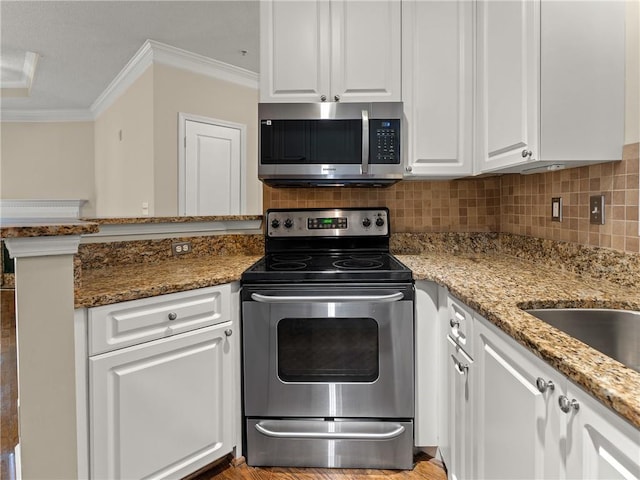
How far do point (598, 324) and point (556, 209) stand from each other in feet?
2.51

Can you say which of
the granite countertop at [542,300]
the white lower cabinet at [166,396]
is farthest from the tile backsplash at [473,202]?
the white lower cabinet at [166,396]

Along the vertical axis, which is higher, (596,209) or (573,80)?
(573,80)

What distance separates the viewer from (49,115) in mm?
5938

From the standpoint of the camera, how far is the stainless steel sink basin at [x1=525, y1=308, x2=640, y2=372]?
3.60ft

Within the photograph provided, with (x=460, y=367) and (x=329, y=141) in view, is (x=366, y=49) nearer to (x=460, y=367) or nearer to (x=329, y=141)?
(x=329, y=141)

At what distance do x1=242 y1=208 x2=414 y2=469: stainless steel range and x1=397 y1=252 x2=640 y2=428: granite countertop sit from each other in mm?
291

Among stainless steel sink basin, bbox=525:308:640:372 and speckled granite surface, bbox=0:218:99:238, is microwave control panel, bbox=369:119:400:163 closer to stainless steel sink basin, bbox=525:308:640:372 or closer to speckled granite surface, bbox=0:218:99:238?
stainless steel sink basin, bbox=525:308:640:372

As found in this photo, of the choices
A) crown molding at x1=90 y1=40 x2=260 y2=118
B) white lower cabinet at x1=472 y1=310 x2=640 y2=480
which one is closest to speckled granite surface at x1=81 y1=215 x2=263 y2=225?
white lower cabinet at x1=472 y1=310 x2=640 y2=480

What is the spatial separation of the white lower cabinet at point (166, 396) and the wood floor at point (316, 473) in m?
0.12

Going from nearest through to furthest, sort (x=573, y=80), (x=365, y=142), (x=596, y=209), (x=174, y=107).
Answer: (x=573, y=80), (x=596, y=209), (x=365, y=142), (x=174, y=107)

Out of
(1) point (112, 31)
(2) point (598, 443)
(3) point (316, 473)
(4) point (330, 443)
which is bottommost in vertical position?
(3) point (316, 473)

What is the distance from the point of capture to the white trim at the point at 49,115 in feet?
19.3

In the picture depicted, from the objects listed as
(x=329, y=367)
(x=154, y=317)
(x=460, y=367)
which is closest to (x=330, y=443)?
(x=329, y=367)

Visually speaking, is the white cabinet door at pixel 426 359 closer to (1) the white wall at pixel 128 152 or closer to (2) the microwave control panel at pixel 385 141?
(2) the microwave control panel at pixel 385 141
